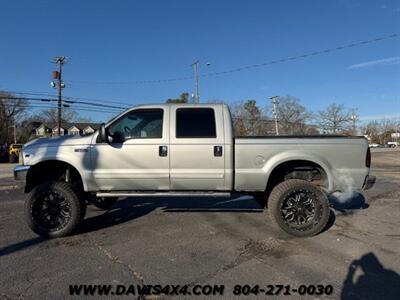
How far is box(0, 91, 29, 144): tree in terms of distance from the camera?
225 feet

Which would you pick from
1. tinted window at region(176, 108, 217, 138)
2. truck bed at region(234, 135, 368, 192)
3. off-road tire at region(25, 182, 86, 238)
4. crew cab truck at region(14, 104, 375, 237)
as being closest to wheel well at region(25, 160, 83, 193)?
crew cab truck at region(14, 104, 375, 237)

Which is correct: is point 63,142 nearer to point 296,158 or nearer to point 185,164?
point 185,164

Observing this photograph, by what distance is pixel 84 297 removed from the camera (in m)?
3.58

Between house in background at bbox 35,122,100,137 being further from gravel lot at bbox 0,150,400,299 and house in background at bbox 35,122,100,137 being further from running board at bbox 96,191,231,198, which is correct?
running board at bbox 96,191,231,198

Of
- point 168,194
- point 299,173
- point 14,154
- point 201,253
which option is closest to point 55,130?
point 14,154

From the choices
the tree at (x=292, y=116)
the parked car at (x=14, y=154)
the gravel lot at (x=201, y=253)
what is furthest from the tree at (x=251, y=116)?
the gravel lot at (x=201, y=253)

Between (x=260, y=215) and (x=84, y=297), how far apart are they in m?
4.39

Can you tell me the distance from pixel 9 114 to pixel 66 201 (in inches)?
2987

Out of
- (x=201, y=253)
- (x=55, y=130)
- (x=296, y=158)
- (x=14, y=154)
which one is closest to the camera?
(x=201, y=253)

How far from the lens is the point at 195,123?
592 cm

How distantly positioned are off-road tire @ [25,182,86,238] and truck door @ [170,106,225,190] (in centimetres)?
159

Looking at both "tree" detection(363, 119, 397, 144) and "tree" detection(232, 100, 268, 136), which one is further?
"tree" detection(363, 119, 397, 144)

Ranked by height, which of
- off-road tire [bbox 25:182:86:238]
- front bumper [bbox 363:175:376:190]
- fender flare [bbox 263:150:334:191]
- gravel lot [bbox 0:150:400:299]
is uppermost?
fender flare [bbox 263:150:334:191]

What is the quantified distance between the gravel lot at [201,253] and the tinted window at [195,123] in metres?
1.66
